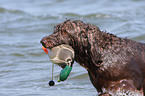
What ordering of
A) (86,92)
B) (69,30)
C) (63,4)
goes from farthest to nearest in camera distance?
(63,4) < (86,92) < (69,30)

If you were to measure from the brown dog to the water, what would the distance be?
2.14 metres

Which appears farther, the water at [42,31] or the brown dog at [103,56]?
the water at [42,31]

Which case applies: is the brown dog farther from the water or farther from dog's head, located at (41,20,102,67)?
the water

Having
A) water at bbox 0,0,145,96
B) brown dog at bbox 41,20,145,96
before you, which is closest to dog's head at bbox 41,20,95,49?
brown dog at bbox 41,20,145,96

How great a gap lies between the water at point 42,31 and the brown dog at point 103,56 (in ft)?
7.02

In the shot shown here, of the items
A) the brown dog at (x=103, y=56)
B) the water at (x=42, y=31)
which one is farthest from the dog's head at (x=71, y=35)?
the water at (x=42, y=31)

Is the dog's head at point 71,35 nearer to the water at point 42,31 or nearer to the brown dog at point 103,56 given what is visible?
the brown dog at point 103,56

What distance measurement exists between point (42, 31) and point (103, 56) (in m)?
9.60

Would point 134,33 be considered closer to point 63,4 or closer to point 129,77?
point 129,77

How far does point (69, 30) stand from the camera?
4812 mm

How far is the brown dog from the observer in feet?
15.8

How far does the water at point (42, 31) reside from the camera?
795cm

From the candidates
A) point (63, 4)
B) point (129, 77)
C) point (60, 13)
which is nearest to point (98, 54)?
point (129, 77)

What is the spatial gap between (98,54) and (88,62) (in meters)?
0.18
